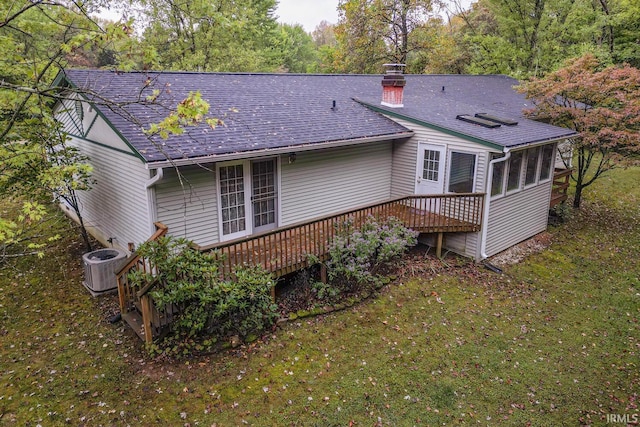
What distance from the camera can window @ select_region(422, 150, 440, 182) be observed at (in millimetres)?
10312

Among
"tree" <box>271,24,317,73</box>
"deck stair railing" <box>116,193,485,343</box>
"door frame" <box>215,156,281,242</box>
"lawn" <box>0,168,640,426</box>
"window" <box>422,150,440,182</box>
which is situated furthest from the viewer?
"tree" <box>271,24,317,73</box>

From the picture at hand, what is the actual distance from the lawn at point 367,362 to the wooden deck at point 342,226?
1108mm

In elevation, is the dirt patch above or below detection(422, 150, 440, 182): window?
below

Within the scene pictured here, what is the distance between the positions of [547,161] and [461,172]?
346 cm

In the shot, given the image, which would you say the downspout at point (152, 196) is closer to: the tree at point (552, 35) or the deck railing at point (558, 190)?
the deck railing at point (558, 190)

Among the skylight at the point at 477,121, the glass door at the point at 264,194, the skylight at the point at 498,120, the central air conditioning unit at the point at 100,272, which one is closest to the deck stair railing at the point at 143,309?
the central air conditioning unit at the point at 100,272

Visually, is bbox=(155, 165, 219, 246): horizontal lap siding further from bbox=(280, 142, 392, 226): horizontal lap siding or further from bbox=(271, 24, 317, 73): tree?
bbox=(271, 24, 317, 73): tree

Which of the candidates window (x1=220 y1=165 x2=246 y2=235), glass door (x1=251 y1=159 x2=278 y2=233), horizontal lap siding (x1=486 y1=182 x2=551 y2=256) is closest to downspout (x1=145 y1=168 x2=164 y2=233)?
window (x1=220 y1=165 x2=246 y2=235)

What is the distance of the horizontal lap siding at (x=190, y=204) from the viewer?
292 inches

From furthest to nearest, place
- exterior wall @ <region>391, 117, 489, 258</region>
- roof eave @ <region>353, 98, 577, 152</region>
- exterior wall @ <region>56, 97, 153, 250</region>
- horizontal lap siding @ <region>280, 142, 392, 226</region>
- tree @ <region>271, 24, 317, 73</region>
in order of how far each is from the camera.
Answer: tree @ <region>271, 24, 317, 73</region> → exterior wall @ <region>391, 117, 489, 258</region> → horizontal lap siding @ <region>280, 142, 392, 226</region> → roof eave @ <region>353, 98, 577, 152</region> → exterior wall @ <region>56, 97, 153, 250</region>

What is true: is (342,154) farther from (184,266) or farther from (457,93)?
(457,93)

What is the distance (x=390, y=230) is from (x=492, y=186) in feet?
9.19

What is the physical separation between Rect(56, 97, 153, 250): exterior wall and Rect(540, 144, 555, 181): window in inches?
393

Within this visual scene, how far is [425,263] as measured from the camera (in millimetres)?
9594
